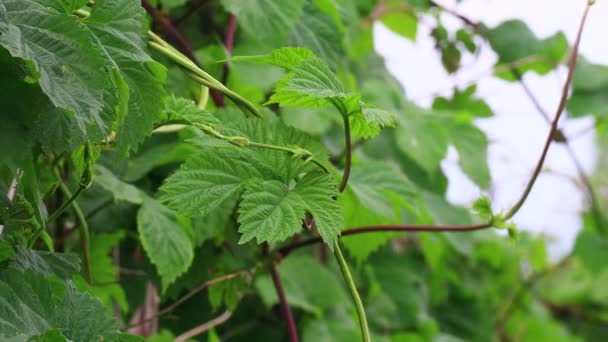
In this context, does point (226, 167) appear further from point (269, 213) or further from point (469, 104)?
point (469, 104)

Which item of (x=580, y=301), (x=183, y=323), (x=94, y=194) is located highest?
(x=94, y=194)

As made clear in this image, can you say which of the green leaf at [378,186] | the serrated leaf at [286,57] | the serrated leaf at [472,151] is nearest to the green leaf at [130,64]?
the serrated leaf at [286,57]

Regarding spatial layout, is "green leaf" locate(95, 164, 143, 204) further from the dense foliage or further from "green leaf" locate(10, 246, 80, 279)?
"green leaf" locate(10, 246, 80, 279)

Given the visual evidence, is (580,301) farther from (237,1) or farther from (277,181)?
(277,181)

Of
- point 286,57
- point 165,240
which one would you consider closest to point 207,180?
point 286,57

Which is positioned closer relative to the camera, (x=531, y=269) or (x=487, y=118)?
(x=487, y=118)

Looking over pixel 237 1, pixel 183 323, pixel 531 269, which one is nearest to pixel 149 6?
pixel 237 1
